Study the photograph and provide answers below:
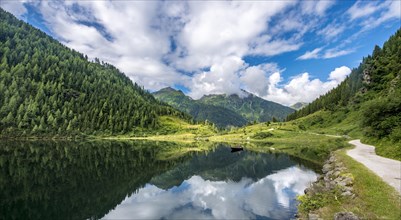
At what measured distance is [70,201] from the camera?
35.3 meters

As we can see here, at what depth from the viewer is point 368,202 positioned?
23297 mm

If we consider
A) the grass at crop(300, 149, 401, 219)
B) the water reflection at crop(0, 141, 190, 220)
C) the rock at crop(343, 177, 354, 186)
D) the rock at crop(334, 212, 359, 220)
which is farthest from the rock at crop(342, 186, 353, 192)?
the water reflection at crop(0, 141, 190, 220)

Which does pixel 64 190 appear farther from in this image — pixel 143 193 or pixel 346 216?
pixel 346 216

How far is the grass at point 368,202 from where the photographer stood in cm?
2064

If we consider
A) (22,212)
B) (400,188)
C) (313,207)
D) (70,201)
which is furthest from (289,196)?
(22,212)

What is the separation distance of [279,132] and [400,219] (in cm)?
18690

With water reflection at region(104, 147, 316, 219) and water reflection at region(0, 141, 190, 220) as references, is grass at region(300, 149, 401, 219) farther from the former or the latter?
water reflection at region(0, 141, 190, 220)

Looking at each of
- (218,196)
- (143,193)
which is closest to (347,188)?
(218,196)

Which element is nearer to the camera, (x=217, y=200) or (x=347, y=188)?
(x=347, y=188)

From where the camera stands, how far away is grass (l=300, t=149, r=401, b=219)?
20.6m

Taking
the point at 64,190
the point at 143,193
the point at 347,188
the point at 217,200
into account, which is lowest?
the point at 217,200

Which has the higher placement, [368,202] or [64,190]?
[368,202]

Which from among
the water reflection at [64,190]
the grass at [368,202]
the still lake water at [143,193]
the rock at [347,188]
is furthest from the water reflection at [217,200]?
the rock at [347,188]

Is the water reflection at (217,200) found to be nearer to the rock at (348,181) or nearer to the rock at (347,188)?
the rock at (347,188)
